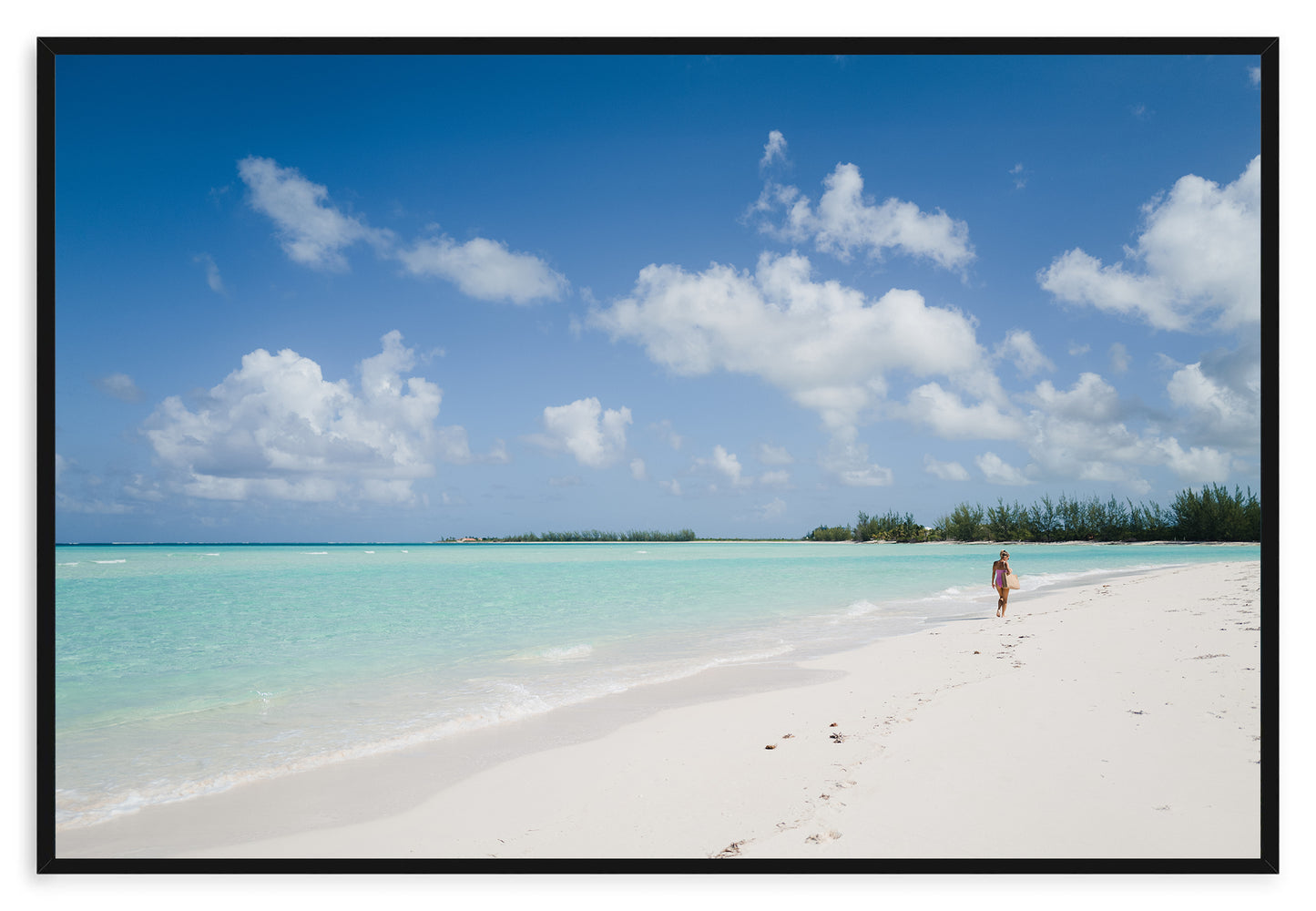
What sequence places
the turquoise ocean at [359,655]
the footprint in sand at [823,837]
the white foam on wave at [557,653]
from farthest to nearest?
1. the white foam on wave at [557,653]
2. the turquoise ocean at [359,655]
3. the footprint in sand at [823,837]

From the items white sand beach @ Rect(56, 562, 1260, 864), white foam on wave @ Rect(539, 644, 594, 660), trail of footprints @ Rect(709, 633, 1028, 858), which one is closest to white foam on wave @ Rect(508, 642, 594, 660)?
white foam on wave @ Rect(539, 644, 594, 660)

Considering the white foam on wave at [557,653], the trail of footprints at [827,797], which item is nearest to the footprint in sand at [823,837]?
the trail of footprints at [827,797]

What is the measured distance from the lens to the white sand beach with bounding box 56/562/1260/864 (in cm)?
289

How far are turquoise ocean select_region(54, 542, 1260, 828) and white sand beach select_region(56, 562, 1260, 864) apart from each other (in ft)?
1.98

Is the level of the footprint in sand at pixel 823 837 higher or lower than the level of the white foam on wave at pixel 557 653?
higher

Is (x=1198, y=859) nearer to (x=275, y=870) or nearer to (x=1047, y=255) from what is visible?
(x=1047, y=255)

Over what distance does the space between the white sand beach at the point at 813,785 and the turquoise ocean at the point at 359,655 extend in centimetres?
60

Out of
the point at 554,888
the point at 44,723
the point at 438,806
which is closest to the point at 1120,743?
the point at 554,888

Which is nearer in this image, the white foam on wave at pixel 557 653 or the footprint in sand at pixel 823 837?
the footprint in sand at pixel 823 837

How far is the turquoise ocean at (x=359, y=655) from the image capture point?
14.3 feet

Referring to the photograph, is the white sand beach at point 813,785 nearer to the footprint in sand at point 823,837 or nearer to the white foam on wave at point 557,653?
the footprint in sand at point 823,837

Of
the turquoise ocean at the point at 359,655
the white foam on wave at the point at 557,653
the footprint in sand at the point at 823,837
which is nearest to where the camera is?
the footprint in sand at the point at 823,837

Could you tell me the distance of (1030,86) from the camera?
375cm

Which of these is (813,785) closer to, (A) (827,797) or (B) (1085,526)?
(A) (827,797)
